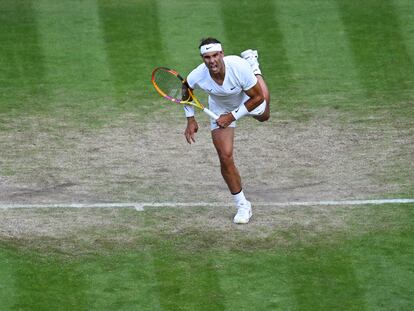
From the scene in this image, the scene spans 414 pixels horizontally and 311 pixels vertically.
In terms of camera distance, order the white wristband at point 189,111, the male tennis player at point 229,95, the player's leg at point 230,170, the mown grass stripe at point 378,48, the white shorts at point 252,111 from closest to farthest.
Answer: the male tennis player at point 229,95, the player's leg at point 230,170, the white shorts at point 252,111, the white wristband at point 189,111, the mown grass stripe at point 378,48

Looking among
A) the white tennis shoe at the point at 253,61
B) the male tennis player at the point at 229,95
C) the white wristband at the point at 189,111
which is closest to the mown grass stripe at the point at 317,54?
the white tennis shoe at the point at 253,61

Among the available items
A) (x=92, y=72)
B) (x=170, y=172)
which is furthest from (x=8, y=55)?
(x=170, y=172)

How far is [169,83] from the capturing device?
1599cm

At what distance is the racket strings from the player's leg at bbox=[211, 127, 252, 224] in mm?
919

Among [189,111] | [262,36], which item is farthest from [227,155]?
[262,36]

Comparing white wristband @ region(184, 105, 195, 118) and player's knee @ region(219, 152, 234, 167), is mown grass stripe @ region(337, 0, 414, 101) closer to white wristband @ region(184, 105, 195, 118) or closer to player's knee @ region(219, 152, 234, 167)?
white wristband @ region(184, 105, 195, 118)

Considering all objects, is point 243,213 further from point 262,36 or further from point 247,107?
point 262,36

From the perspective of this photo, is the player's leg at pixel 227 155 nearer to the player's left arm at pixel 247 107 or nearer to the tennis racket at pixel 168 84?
the player's left arm at pixel 247 107

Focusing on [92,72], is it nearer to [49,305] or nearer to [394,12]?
[394,12]

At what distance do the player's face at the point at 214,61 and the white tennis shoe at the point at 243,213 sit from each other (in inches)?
66.6

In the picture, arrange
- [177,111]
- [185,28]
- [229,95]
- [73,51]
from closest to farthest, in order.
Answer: [229,95], [177,111], [73,51], [185,28]

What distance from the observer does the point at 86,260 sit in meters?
13.9

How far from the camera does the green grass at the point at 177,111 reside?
1304cm

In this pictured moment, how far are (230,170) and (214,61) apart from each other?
55.3 inches
